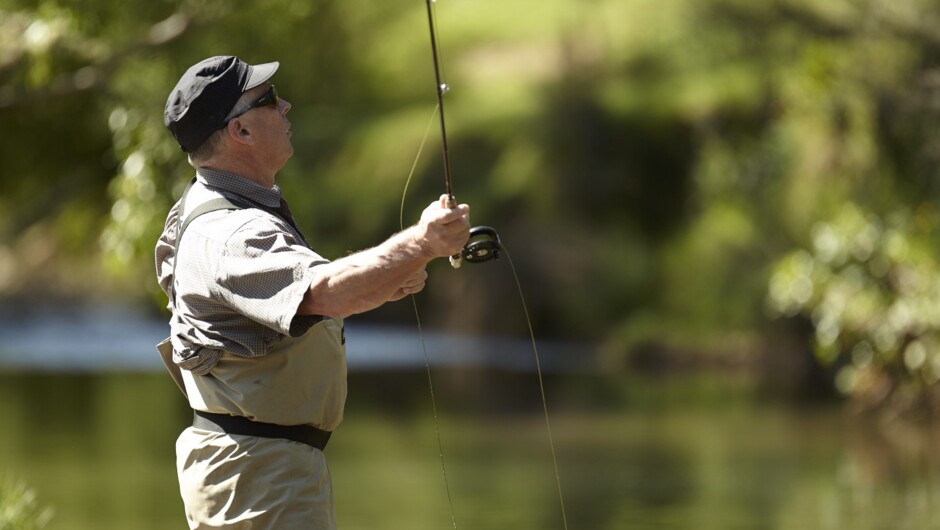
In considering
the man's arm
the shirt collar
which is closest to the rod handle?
the man's arm

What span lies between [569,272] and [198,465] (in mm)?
18083

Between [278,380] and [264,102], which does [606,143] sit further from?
[278,380]

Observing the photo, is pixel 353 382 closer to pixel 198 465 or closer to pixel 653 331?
pixel 653 331

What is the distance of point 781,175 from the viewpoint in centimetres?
1819

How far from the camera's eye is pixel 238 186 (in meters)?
3.05

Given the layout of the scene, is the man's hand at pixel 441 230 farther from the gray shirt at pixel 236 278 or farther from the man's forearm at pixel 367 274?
the gray shirt at pixel 236 278

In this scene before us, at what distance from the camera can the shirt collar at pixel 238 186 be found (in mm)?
3047

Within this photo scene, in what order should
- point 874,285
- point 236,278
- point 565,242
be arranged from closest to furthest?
point 236,278 → point 874,285 → point 565,242

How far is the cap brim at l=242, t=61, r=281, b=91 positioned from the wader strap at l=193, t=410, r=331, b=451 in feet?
1.94

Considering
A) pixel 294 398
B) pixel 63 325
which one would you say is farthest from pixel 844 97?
pixel 63 325

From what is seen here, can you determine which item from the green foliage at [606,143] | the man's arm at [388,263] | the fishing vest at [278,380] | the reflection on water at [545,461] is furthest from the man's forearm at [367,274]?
the green foliage at [606,143]

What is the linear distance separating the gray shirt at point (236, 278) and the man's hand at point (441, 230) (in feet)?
0.63

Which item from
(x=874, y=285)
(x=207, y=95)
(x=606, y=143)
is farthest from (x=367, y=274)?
(x=606, y=143)

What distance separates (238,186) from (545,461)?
28.4ft
